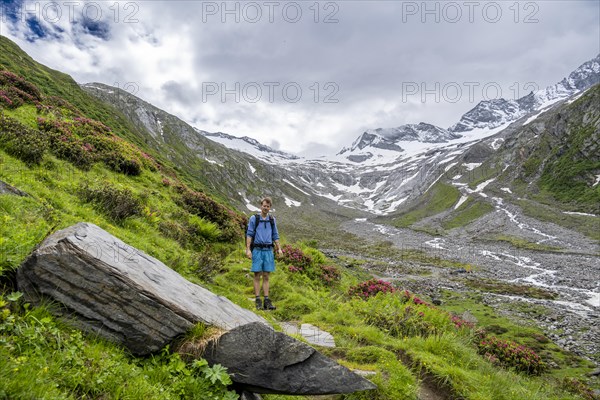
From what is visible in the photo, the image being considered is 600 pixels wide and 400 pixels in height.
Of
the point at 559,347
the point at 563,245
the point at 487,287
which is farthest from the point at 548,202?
the point at 559,347

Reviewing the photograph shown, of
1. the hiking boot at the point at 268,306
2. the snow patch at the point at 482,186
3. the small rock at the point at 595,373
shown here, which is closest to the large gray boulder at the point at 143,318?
the hiking boot at the point at 268,306

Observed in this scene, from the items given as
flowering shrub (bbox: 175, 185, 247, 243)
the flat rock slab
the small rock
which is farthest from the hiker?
the small rock

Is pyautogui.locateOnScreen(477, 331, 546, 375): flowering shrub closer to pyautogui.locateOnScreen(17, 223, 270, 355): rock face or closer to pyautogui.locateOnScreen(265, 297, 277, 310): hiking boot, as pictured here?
pyautogui.locateOnScreen(265, 297, 277, 310): hiking boot

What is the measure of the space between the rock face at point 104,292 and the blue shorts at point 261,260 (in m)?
4.41

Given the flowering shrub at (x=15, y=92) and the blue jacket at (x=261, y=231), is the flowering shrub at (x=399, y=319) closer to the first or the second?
the blue jacket at (x=261, y=231)

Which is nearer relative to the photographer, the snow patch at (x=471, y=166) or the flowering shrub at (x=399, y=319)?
the flowering shrub at (x=399, y=319)

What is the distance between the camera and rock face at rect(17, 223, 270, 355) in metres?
4.57

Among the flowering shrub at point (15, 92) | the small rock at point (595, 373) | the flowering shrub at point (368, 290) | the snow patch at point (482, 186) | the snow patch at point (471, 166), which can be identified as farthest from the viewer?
the snow patch at point (471, 166)

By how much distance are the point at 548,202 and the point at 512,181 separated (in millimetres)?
33560

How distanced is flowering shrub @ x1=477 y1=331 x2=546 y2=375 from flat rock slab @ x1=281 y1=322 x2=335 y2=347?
6739 millimetres

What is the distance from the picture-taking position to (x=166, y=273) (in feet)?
21.2

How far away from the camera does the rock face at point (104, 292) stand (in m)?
4.57

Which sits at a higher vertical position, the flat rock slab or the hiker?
the hiker

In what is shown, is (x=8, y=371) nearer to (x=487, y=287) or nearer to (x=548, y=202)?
(x=487, y=287)
